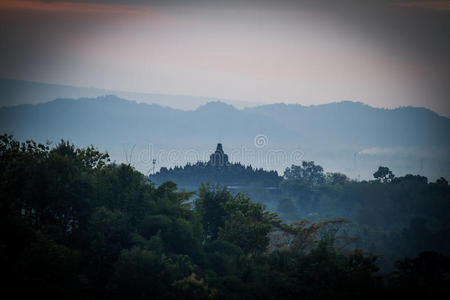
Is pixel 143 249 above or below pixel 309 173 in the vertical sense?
below

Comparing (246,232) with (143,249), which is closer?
(143,249)

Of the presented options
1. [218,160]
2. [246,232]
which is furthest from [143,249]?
[218,160]

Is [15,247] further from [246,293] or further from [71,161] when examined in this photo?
[246,293]

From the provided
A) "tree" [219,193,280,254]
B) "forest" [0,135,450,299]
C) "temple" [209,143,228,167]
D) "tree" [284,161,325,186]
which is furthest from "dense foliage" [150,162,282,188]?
"tree" [219,193,280,254]

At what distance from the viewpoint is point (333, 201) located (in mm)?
126625

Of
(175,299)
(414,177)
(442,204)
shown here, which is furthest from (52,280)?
(414,177)

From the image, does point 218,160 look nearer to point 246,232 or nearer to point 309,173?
point 309,173

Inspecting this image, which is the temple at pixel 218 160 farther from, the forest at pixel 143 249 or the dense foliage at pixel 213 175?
the forest at pixel 143 249

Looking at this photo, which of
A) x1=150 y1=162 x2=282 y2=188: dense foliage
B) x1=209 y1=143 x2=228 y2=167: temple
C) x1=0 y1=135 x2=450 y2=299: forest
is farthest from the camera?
x1=209 y1=143 x2=228 y2=167: temple

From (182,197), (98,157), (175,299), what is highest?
(98,157)

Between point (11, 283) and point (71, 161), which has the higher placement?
point (71, 161)

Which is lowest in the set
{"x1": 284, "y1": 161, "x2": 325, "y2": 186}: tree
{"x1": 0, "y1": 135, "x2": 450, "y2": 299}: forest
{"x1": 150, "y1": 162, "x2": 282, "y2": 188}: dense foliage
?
{"x1": 0, "y1": 135, "x2": 450, "y2": 299}: forest

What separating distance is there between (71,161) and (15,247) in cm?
1031

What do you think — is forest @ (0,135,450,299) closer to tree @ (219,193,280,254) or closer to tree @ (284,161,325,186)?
tree @ (219,193,280,254)
